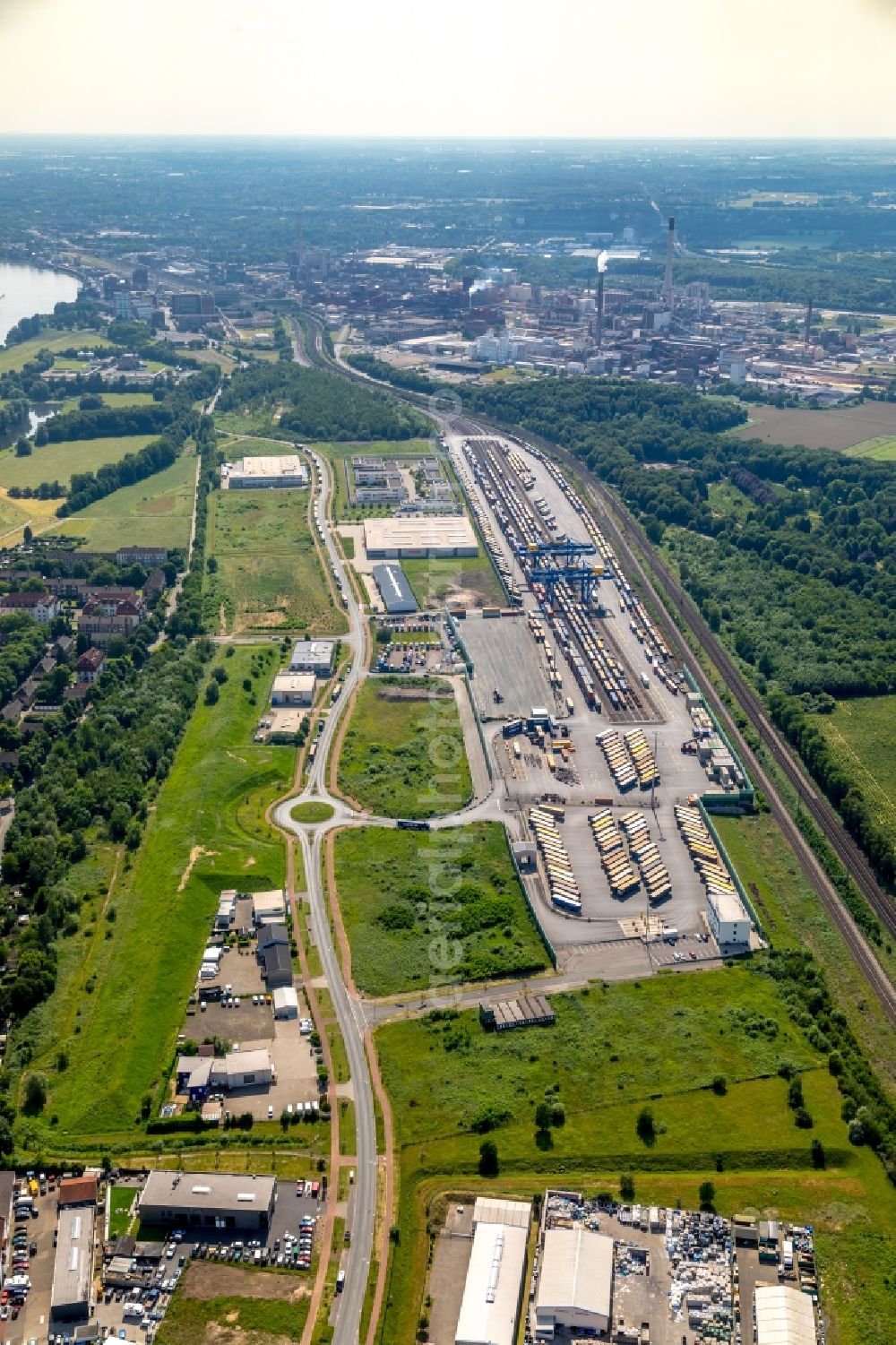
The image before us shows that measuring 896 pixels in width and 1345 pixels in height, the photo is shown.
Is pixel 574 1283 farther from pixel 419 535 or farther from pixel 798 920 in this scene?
pixel 419 535

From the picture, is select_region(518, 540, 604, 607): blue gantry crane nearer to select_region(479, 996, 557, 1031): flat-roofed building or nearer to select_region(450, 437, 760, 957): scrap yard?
select_region(450, 437, 760, 957): scrap yard

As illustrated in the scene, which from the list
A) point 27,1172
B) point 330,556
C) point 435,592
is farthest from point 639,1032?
point 330,556

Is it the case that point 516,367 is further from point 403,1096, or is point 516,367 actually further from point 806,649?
point 403,1096

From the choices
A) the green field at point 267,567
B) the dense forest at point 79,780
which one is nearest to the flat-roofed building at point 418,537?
the green field at point 267,567

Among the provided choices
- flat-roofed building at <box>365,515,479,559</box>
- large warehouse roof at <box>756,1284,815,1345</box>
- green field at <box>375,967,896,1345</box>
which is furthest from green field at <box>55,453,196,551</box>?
large warehouse roof at <box>756,1284,815,1345</box>

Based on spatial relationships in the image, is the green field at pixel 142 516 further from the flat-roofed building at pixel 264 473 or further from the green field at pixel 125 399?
the green field at pixel 125 399

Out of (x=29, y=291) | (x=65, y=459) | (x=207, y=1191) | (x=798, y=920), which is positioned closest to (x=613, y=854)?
(x=798, y=920)
